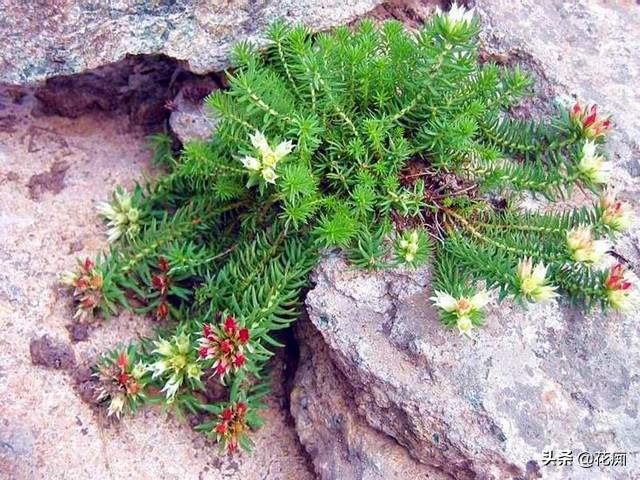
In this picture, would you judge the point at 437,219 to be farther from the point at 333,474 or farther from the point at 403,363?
the point at 333,474

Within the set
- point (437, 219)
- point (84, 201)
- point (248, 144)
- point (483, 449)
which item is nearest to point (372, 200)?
point (437, 219)

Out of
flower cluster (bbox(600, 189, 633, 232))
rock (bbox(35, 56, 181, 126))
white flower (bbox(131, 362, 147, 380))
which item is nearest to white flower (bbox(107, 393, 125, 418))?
white flower (bbox(131, 362, 147, 380))

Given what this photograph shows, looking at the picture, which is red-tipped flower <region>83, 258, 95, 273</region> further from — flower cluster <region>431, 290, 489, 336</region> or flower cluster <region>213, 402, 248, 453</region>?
flower cluster <region>431, 290, 489, 336</region>

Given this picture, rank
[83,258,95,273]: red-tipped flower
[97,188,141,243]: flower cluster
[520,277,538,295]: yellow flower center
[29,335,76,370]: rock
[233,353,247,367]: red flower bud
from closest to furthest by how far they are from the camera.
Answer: [520,277,538,295]: yellow flower center → [233,353,247,367]: red flower bud → [29,335,76,370]: rock → [83,258,95,273]: red-tipped flower → [97,188,141,243]: flower cluster

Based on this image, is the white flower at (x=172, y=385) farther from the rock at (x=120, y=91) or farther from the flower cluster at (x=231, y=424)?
the rock at (x=120, y=91)

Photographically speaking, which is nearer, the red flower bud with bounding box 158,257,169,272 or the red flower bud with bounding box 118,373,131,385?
the red flower bud with bounding box 118,373,131,385

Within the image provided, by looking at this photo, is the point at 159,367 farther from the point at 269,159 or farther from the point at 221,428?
the point at 269,159
